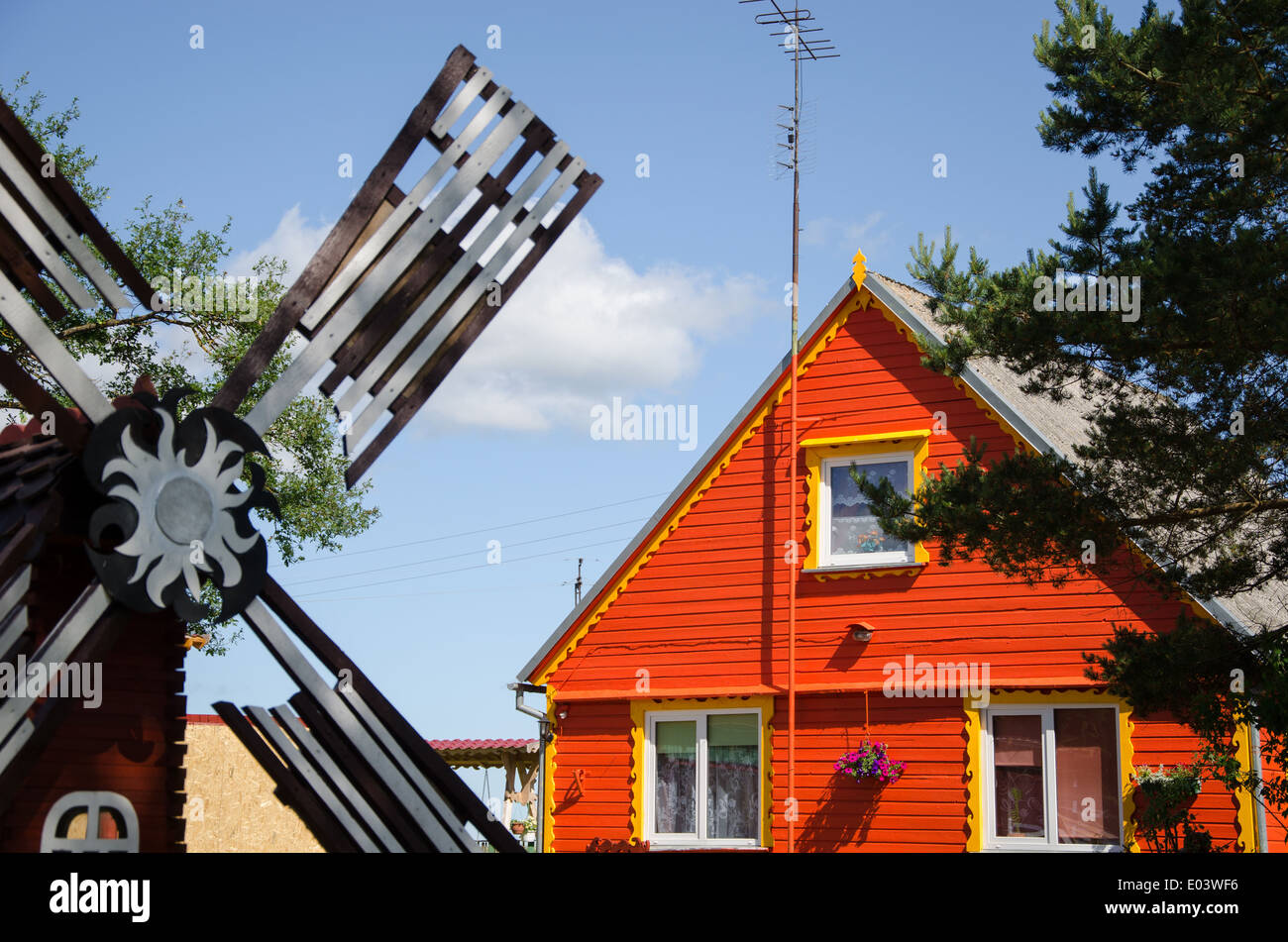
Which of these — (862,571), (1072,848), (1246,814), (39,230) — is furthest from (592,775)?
(39,230)

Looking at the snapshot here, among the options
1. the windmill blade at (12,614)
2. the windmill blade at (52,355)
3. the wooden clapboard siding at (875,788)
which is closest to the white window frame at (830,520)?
the wooden clapboard siding at (875,788)

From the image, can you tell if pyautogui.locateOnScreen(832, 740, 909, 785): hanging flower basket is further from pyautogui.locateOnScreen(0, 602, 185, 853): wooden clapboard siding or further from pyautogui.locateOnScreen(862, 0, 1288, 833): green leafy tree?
pyautogui.locateOnScreen(0, 602, 185, 853): wooden clapboard siding

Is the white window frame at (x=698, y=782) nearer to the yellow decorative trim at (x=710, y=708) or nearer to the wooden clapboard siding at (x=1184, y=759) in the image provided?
the yellow decorative trim at (x=710, y=708)

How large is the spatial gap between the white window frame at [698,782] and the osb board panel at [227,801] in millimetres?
7349

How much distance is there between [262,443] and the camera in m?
7.48

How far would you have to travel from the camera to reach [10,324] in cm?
684

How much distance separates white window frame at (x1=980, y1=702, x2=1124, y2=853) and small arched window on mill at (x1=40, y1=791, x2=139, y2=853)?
935cm

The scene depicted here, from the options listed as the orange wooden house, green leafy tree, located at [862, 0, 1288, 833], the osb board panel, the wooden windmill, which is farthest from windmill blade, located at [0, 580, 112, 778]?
the osb board panel

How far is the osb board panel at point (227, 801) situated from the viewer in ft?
68.3

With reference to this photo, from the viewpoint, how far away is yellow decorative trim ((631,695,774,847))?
49.5 feet

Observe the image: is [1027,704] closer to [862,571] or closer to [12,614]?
[862,571]

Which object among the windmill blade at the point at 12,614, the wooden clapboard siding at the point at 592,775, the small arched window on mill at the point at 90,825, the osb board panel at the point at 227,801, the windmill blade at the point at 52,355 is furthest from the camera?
the osb board panel at the point at 227,801

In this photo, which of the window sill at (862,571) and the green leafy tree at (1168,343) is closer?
the green leafy tree at (1168,343)

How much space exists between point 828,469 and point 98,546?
10606 mm
